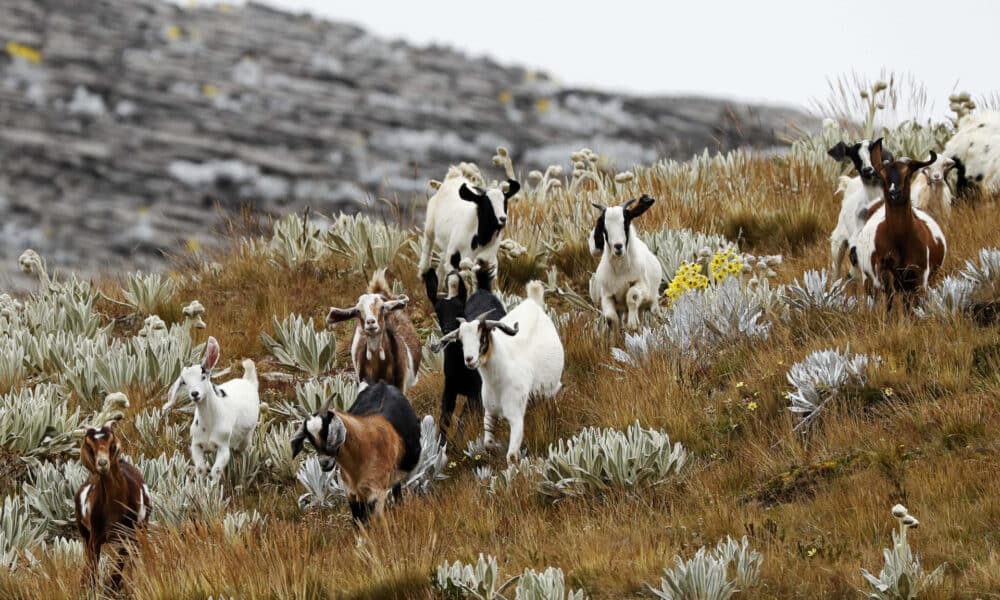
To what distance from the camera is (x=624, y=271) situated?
8.81m

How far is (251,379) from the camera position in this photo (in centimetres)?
833

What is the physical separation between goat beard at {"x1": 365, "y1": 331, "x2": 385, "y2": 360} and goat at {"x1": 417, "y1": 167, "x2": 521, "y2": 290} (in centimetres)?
161

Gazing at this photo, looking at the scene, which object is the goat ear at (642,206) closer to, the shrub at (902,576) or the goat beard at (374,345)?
the goat beard at (374,345)

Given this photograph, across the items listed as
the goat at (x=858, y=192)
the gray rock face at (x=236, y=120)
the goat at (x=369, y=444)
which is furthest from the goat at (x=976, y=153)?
the gray rock face at (x=236, y=120)

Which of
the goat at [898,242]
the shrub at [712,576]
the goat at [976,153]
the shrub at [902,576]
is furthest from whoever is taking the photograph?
the goat at [976,153]

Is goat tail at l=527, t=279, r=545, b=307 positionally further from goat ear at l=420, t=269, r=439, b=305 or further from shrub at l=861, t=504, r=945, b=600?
shrub at l=861, t=504, r=945, b=600

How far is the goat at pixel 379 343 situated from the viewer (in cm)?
753

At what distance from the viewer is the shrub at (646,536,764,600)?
5.56 meters

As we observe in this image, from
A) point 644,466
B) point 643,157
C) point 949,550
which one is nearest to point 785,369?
point 644,466

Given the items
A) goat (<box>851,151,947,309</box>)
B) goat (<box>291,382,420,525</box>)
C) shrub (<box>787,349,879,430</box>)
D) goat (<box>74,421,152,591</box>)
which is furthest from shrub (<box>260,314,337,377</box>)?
goat (<box>851,151,947,309</box>)

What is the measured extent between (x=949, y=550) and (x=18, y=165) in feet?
65.4

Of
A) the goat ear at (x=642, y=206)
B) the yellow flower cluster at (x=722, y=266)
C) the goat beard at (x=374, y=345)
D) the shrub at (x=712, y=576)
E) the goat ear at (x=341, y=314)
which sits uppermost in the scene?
the goat ear at (x=642, y=206)

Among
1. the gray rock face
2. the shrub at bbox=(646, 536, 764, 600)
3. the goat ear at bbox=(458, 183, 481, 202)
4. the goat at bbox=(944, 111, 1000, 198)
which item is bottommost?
the gray rock face

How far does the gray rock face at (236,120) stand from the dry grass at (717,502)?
10.3 m
